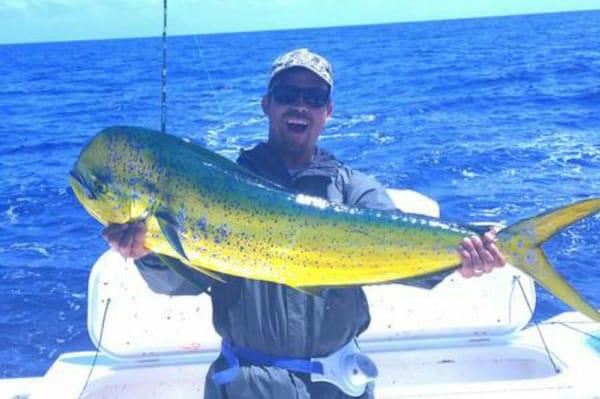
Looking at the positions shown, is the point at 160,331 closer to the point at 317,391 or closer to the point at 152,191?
the point at 317,391

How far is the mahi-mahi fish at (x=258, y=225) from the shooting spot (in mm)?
2148

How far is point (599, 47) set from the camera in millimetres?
39219

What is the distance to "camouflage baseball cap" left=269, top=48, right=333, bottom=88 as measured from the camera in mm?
2662

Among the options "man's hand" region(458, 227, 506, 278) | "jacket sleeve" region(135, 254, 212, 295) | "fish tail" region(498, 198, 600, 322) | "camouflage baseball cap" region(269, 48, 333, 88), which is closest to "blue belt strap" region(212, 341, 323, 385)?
"jacket sleeve" region(135, 254, 212, 295)

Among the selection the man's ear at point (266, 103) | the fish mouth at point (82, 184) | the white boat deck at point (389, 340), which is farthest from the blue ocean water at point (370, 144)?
the fish mouth at point (82, 184)

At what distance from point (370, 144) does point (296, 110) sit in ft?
41.3

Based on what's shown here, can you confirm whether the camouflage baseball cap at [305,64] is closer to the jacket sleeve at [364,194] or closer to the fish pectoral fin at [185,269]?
the jacket sleeve at [364,194]

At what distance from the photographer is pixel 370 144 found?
49.6 ft

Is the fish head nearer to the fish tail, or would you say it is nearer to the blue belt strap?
the blue belt strap

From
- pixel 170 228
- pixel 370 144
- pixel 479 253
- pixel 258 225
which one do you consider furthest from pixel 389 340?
pixel 370 144

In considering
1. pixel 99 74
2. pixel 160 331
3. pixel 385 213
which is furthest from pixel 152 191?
pixel 99 74

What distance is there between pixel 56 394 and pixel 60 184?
9.62 m

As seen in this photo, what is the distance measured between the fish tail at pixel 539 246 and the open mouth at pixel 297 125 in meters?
0.88

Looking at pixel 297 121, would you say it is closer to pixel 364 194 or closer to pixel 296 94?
pixel 296 94
